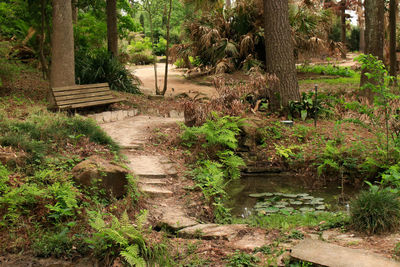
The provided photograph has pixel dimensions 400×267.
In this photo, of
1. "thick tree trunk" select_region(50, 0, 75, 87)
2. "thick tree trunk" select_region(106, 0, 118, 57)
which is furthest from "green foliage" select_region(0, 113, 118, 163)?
"thick tree trunk" select_region(106, 0, 118, 57)

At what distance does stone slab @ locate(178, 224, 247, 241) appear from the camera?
5082 millimetres

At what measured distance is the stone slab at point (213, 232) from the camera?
16.7 ft

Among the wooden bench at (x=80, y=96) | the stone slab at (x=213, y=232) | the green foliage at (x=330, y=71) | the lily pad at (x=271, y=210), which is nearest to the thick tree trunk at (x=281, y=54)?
the wooden bench at (x=80, y=96)

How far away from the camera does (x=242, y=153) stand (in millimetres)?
9352

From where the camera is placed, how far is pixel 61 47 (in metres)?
10.9

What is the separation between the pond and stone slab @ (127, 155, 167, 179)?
1.28 metres

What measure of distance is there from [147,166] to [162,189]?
0.83 m

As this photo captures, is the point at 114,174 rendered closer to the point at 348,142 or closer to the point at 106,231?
the point at 106,231

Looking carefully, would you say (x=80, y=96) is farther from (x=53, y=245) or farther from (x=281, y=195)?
(x=53, y=245)

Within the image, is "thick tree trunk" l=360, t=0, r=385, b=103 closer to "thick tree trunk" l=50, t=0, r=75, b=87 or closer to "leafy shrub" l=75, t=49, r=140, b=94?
"leafy shrub" l=75, t=49, r=140, b=94

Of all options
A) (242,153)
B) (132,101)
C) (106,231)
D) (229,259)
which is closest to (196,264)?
(229,259)

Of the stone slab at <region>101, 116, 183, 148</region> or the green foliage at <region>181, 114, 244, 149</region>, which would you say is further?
the stone slab at <region>101, 116, 183, 148</region>

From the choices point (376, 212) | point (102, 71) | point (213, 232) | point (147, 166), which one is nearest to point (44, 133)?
point (147, 166)

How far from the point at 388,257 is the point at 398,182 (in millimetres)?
2054
